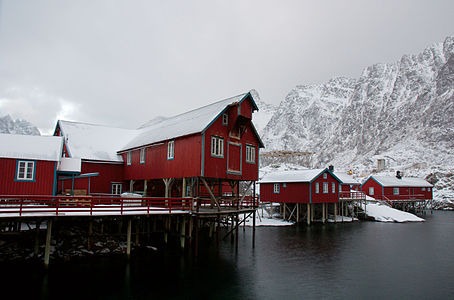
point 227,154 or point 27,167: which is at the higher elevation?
point 227,154

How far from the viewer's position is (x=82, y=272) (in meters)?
17.6

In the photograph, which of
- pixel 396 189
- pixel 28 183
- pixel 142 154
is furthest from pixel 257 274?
pixel 396 189

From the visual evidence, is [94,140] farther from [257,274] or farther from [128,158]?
[257,274]

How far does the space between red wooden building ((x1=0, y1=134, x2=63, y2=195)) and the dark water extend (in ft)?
21.2

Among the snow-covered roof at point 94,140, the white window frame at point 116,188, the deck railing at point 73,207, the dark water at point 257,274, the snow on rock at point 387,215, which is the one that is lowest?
the dark water at point 257,274

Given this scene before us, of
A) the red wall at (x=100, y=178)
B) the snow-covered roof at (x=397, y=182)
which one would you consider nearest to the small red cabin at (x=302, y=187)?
the red wall at (x=100, y=178)

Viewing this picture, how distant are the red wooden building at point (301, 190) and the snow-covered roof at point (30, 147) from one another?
2754cm

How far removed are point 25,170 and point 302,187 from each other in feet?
98.0

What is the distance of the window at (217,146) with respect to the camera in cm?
2370

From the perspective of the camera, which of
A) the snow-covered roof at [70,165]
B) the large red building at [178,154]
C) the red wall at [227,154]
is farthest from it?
the snow-covered roof at [70,165]

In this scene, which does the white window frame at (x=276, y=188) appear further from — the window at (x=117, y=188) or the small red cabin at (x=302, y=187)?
the window at (x=117, y=188)

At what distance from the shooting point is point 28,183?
2284 centimetres

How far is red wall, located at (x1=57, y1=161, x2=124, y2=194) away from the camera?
28953 millimetres

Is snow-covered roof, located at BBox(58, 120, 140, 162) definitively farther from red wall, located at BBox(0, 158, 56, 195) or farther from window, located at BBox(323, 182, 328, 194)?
window, located at BBox(323, 182, 328, 194)
